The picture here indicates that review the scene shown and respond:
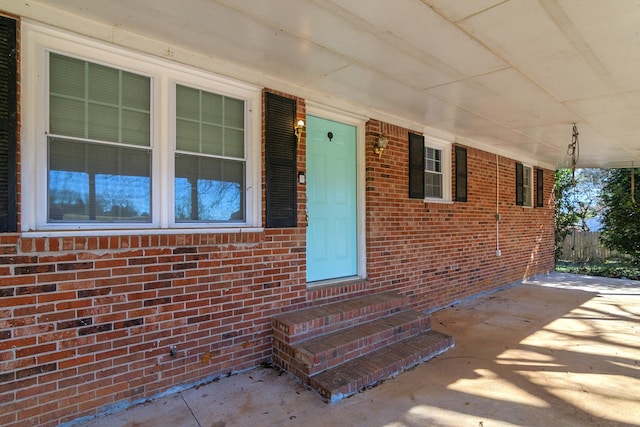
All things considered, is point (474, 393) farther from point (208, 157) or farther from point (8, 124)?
point (8, 124)

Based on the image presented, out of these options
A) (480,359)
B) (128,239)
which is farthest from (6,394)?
(480,359)

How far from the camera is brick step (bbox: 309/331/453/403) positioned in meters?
2.78

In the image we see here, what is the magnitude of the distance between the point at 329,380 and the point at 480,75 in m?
3.19

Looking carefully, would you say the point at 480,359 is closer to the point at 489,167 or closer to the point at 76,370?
the point at 76,370

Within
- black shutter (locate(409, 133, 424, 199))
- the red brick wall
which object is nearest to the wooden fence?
the red brick wall

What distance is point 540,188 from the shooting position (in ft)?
28.0

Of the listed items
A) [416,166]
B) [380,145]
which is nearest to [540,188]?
[416,166]

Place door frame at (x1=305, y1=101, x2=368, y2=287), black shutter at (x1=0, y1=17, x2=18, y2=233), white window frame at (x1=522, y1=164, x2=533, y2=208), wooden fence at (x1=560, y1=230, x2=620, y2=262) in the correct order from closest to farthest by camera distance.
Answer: black shutter at (x1=0, y1=17, x2=18, y2=233) < door frame at (x1=305, y1=101, x2=368, y2=287) < white window frame at (x1=522, y1=164, x2=533, y2=208) < wooden fence at (x1=560, y1=230, x2=620, y2=262)

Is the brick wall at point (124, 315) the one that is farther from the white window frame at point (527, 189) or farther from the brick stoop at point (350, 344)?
the white window frame at point (527, 189)

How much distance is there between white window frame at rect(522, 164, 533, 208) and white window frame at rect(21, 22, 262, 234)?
709 centimetres

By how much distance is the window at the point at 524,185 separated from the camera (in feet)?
25.1

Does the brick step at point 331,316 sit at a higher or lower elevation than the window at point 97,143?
lower

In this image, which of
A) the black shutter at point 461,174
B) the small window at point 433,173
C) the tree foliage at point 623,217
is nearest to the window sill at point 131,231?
the small window at point 433,173

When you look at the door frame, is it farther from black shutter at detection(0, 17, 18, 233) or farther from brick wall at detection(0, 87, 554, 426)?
black shutter at detection(0, 17, 18, 233)
